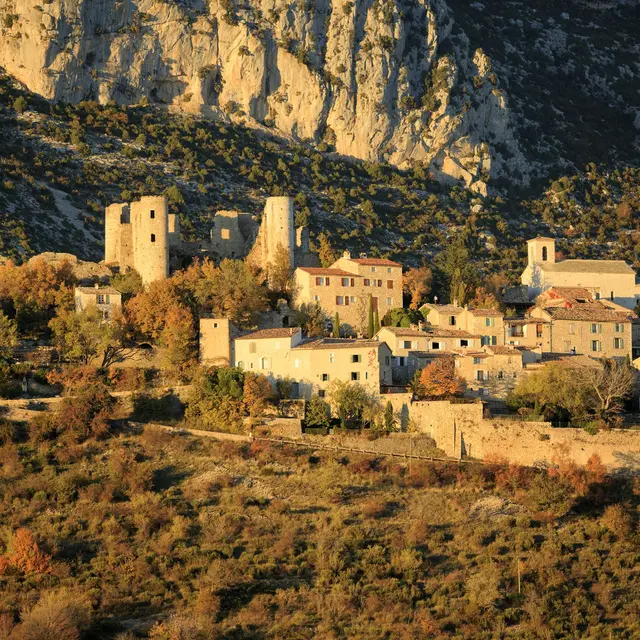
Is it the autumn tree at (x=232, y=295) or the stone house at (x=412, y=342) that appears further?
the autumn tree at (x=232, y=295)

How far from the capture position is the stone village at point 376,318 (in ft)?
197

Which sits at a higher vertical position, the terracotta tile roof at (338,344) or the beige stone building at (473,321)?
the beige stone building at (473,321)

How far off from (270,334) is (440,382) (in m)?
7.73

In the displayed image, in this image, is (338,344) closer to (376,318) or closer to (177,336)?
(177,336)

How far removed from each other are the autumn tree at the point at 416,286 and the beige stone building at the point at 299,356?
9112mm

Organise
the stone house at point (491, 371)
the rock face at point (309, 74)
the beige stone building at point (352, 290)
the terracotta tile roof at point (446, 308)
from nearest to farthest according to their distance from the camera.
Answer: the stone house at point (491, 371) → the terracotta tile roof at point (446, 308) → the beige stone building at point (352, 290) → the rock face at point (309, 74)

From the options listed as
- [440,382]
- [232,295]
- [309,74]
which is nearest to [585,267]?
[440,382]

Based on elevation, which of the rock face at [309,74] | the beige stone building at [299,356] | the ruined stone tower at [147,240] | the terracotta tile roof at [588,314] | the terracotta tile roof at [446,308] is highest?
the rock face at [309,74]

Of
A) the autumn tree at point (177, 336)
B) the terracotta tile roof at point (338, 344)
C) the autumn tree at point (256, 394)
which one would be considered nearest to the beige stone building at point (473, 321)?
the terracotta tile roof at point (338, 344)

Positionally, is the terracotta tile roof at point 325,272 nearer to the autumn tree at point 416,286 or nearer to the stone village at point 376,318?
the stone village at point 376,318

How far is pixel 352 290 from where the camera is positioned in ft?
226

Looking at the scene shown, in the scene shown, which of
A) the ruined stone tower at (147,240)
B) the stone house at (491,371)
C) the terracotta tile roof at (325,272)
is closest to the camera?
the stone house at (491,371)

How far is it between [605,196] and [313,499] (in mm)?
77459

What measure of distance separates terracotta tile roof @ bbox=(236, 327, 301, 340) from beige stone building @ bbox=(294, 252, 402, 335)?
5.96m
